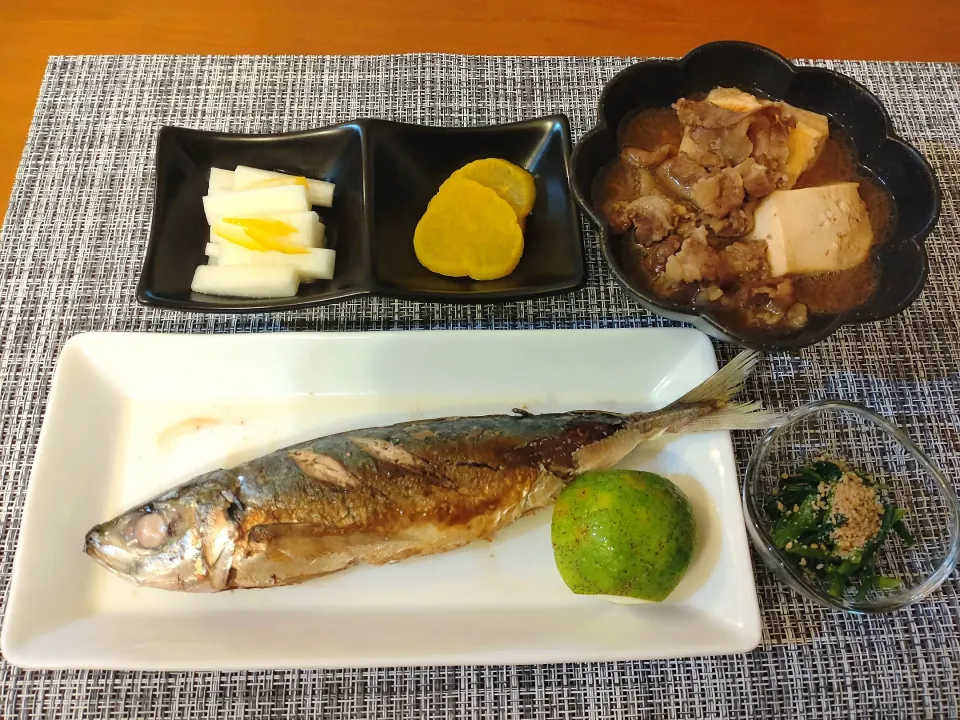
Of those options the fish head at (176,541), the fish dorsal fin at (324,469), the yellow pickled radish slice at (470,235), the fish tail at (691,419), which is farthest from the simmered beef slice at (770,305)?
the fish head at (176,541)

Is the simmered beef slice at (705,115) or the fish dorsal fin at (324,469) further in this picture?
the simmered beef slice at (705,115)

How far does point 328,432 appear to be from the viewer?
4.87ft

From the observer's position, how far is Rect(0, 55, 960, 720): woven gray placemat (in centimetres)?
130

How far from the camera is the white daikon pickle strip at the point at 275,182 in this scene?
5.29 feet

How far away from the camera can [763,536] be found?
1.30m

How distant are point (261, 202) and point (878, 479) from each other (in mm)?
1618

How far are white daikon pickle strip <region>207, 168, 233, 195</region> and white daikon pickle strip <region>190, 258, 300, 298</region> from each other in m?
0.24

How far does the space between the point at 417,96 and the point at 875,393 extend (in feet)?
5.03

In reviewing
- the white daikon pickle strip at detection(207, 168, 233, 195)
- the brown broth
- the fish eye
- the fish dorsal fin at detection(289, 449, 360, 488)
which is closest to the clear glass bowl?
the brown broth

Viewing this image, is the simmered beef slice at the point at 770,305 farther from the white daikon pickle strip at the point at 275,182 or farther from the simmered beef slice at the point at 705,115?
the white daikon pickle strip at the point at 275,182

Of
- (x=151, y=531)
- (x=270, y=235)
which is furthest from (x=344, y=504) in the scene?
(x=270, y=235)

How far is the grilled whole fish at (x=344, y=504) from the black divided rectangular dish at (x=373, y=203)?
0.36 meters

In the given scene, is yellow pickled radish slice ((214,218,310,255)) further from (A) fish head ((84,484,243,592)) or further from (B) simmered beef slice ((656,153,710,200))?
(B) simmered beef slice ((656,153,710,200))

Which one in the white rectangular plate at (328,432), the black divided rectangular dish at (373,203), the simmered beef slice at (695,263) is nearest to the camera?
the white rectangular plate at (328,432)
